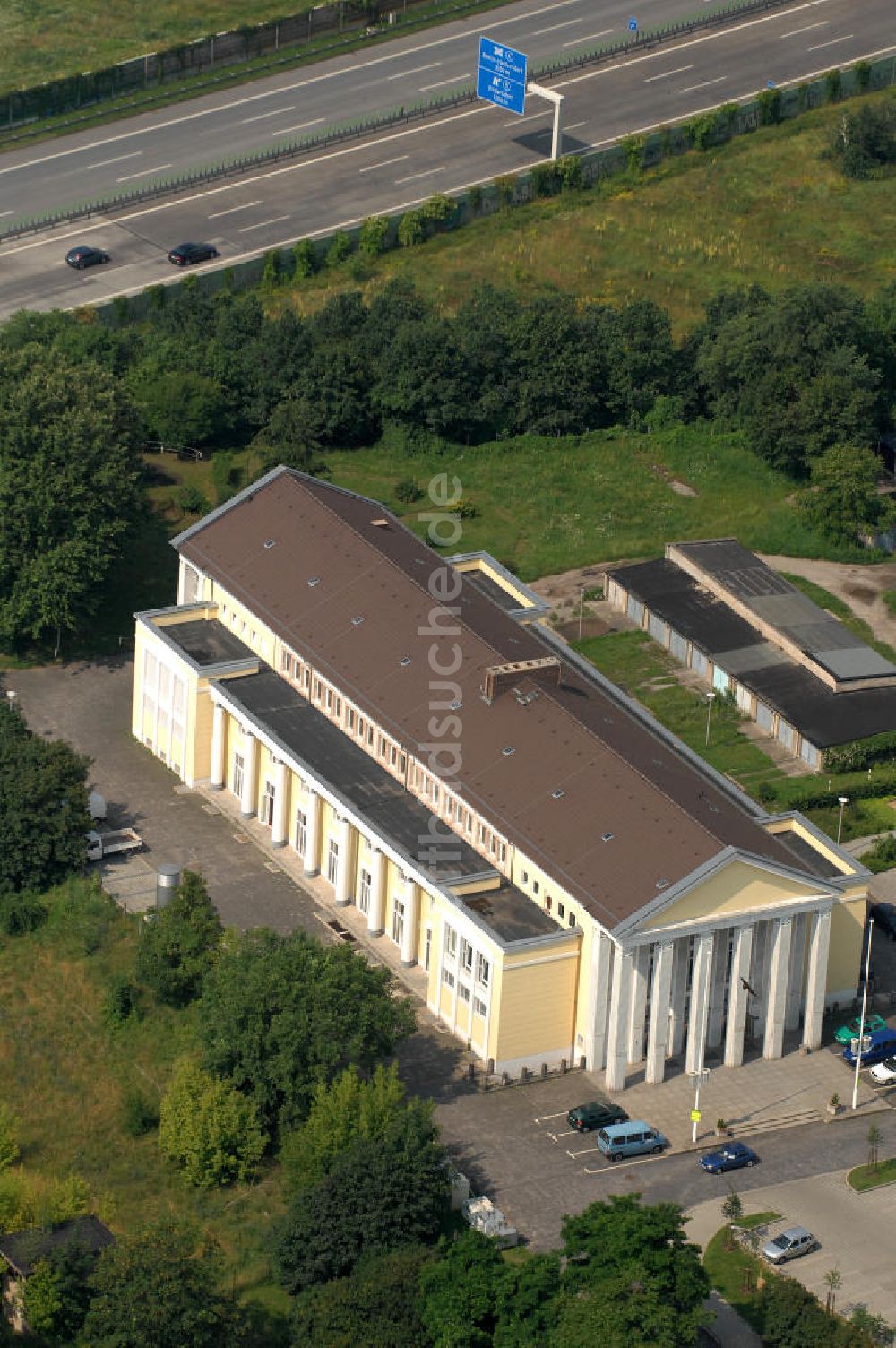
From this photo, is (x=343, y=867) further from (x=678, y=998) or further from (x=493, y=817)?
(x=678, y=998)

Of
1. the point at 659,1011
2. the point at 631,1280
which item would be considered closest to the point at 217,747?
the point at 659,1011

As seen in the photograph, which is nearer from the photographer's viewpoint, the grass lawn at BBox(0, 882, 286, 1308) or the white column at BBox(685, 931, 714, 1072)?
the grass lawn at BBox(0, 882, 286, 1308)

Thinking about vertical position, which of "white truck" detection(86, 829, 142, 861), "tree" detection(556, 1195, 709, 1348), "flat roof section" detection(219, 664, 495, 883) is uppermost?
"flat roof section" detection(219, 664, 495, 883)

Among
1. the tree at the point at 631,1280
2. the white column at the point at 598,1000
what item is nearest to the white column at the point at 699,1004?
the white column at the point at 598,1000

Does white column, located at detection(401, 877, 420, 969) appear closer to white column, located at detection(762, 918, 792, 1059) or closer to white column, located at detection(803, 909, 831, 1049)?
white column, located at detection(762, 918, 792, 1059)

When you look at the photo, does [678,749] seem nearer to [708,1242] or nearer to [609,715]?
[609,715]

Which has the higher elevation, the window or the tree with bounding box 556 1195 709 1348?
the tree with bounding box 556 1195 709 1348

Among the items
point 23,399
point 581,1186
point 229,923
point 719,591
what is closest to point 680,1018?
point 581,1186

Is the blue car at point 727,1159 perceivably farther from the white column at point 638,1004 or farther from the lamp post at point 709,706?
the lamp post at point 709,706

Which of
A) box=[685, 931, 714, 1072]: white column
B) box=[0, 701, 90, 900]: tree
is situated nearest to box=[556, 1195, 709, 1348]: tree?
box=[685, 931, 714, 1072]: white column
